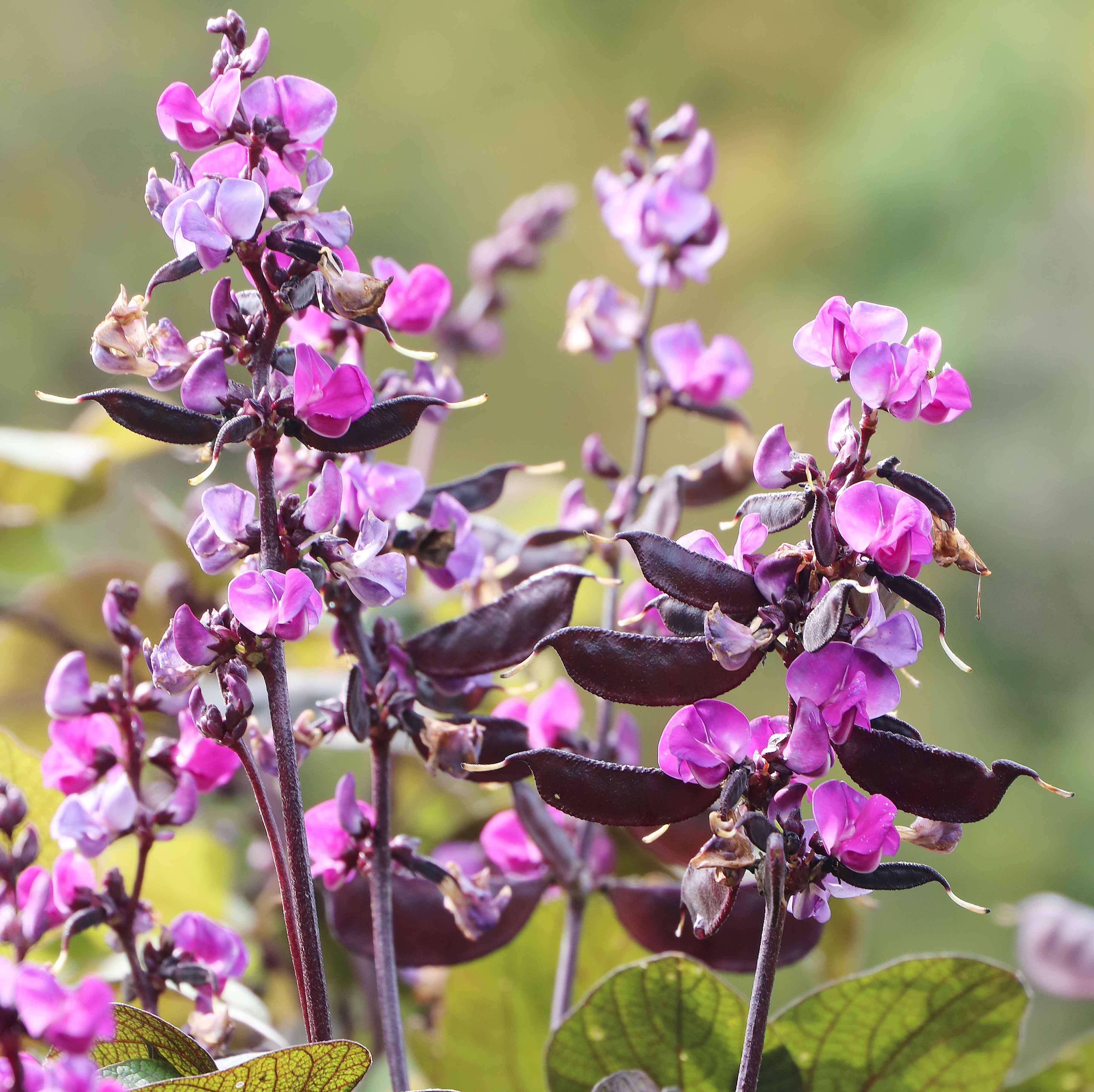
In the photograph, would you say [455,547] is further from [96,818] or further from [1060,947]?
[1060,947]

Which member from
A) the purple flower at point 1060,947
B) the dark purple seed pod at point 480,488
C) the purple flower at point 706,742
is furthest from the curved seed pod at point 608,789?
the purple flower at point 1060,947

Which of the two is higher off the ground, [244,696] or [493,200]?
[493,200]

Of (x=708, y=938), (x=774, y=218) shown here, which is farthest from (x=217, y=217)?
(x=774, y=218)

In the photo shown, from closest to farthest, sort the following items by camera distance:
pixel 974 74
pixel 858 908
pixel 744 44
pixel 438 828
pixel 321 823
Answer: pixel 321 823, pixel 858 908, pixel 438 828, pixel 974 74, pixel 744 44

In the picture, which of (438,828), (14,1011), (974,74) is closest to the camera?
(14,1011)

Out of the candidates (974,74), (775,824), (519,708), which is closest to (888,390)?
(775,824)

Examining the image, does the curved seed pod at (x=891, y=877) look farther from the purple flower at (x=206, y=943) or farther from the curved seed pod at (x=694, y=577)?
the purple flower at (x=206, y=943)

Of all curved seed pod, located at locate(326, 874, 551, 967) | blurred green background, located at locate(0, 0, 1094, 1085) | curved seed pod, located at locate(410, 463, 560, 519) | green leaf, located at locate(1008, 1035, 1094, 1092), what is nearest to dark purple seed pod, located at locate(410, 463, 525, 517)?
curved seed pod, located at locate(410, 463, 560, 519)

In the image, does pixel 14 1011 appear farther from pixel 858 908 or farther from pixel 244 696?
pixel 858 908
